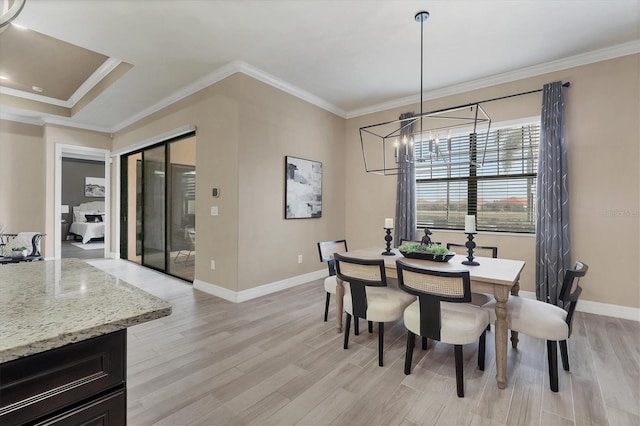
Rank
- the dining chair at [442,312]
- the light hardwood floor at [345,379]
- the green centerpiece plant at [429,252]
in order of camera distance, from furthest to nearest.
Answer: the green centerpiece plant at [429,252] < the dining chair at [442,312] < the light hardwood floor at [345,379]

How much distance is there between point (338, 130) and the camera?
538 centimetres

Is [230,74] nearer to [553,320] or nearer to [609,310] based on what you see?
[553,320]

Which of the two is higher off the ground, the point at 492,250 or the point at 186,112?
the point at 186,112

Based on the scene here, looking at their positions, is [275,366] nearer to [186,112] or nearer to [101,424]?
[101,424]

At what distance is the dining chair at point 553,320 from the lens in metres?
1.95

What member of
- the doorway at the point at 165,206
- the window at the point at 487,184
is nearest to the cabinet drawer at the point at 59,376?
the window at the point at 487,184

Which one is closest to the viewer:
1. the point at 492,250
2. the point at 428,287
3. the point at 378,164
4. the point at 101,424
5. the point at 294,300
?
the point at 101,424

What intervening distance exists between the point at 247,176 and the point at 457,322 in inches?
113

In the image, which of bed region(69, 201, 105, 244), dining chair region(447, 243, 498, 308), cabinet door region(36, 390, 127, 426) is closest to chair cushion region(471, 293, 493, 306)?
dining chair region(447, 243, 498, 308)

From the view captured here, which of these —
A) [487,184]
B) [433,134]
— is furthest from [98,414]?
[487,184]

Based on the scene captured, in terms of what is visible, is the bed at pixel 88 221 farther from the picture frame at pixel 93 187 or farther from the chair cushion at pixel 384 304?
the chair cushion at pixel 384 304

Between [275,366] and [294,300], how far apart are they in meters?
1.54

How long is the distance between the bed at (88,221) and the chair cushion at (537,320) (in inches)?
408

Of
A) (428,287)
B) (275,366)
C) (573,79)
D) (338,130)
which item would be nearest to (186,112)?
(338,130)
